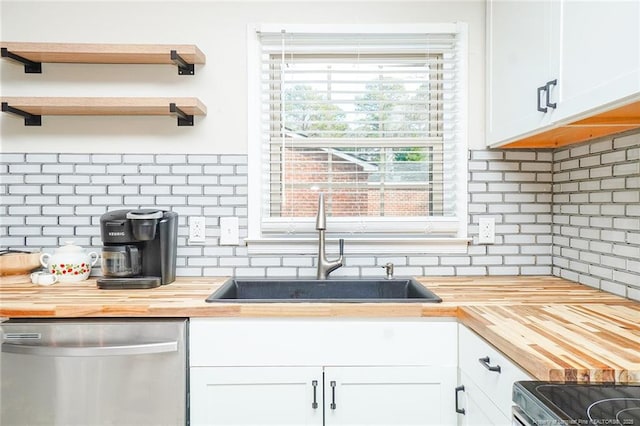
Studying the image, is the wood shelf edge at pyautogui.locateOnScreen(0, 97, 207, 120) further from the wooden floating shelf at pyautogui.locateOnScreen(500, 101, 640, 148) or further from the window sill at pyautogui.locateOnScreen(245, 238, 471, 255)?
the wooden floating shelf at pyautogui.locateOnScreen(500, 101, 640, 148)

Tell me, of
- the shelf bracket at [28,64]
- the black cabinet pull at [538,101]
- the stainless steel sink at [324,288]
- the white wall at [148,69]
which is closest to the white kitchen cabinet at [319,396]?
the stainless steel sink at [324,288]

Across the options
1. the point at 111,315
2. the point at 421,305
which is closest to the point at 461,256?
the point at 421,305

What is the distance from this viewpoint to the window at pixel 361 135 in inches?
83.3

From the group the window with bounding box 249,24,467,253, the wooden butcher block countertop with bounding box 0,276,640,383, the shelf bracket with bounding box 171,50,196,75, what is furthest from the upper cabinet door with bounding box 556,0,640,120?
the shelf bracket with bounding box 171,50,196,75

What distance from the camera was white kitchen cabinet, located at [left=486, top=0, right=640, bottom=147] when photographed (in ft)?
3.73

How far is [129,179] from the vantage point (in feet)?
6.87

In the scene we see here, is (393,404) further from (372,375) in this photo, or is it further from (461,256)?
(461,256)

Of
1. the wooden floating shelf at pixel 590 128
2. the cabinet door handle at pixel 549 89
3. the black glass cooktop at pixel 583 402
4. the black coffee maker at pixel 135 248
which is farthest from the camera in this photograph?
the black coffee maker at pixel 135 248

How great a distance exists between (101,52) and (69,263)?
3.05ft

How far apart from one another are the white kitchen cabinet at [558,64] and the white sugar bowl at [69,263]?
6.34ft

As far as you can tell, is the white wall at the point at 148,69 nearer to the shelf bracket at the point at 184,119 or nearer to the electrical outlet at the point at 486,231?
the shelf bracket at the point at 184,119

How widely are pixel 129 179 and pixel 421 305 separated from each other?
1.47 m

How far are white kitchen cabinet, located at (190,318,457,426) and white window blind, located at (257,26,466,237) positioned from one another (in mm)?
670

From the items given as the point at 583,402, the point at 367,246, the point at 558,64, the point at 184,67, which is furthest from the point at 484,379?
the point at 184,67
